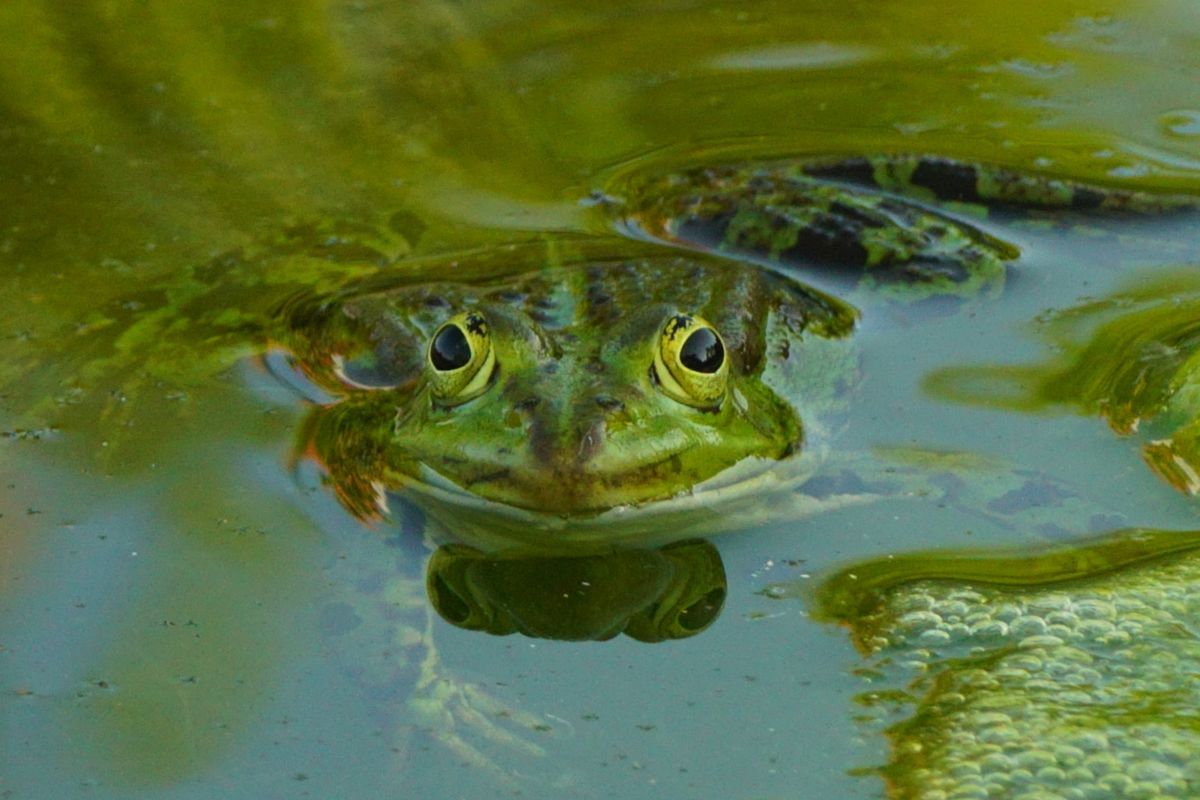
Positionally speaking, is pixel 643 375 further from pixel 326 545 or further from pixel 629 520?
pixel 326 545

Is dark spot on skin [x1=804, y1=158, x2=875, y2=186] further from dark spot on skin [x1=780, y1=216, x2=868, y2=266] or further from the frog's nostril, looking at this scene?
the frog's nostril

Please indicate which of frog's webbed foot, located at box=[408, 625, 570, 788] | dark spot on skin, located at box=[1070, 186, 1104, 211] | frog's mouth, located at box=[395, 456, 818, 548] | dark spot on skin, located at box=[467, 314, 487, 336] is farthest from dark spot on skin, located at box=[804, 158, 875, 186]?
frog's webbed foot, located at box=[408, 625, 570, 788]

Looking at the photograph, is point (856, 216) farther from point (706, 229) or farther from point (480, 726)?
point (480, 726)

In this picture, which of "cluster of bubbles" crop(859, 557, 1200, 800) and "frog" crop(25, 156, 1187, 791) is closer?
"cluster of bubbles" crop(859, 557, 1200, 800)

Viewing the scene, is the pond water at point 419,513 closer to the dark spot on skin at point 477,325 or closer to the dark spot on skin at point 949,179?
the dark spot on skin at point 949,179

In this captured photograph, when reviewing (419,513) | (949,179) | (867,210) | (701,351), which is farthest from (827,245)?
(419,513)
